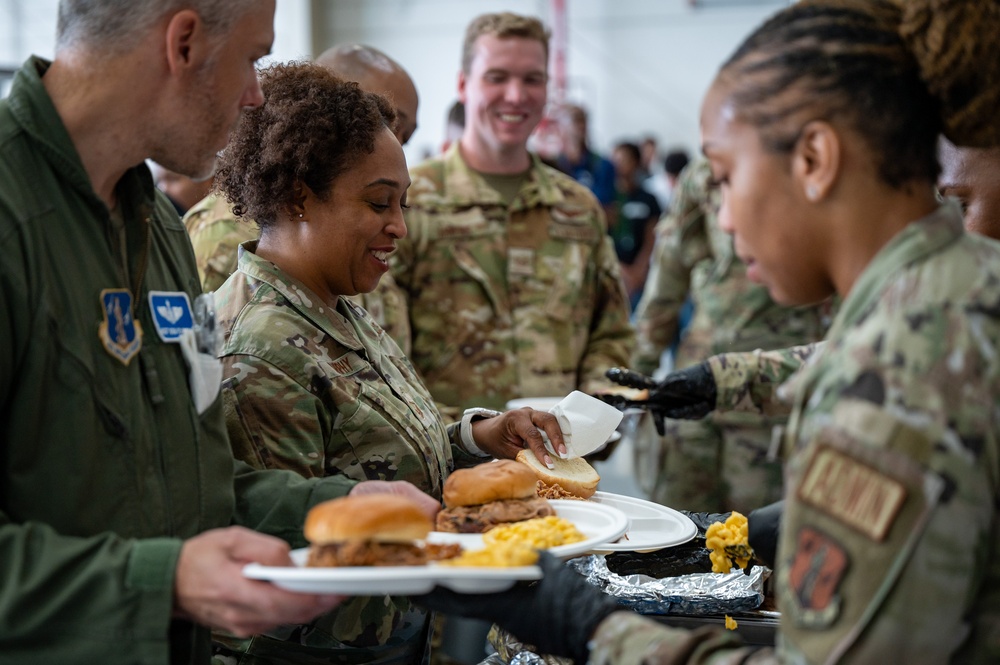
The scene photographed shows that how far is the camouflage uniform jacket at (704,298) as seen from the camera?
3982 millimetres

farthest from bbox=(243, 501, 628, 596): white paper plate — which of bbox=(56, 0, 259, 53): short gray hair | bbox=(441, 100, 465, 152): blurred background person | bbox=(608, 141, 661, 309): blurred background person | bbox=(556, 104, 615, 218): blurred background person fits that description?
bbox=(556, 104, 615, 218): blurred background person

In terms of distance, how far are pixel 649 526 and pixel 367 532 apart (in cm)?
83

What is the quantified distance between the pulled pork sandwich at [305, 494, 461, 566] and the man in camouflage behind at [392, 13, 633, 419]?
1953 millimetres

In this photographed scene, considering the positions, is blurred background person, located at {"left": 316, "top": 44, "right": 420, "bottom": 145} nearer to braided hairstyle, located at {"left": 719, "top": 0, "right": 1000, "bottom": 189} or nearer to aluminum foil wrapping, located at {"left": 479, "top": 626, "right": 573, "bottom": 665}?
aluminum foil wrapping, located at {"left": 479, "top": 626, "right": 573, "bottom": 665}

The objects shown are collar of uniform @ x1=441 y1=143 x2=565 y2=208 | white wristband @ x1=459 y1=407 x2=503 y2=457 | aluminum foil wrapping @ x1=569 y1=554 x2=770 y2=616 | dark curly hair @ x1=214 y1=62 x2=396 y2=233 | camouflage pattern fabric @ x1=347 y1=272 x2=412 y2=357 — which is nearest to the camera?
aluminum foil wrapping @ x1=569 y1=554 x2=770 y2=616

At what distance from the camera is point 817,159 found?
1.24 meters

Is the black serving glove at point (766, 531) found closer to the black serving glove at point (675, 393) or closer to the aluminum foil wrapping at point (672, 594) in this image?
the aluminum foil wrapping at point (672, 594)

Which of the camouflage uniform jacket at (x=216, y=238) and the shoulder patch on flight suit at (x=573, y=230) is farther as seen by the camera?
the shoulder patch on flight suit at (x=573, y=230)

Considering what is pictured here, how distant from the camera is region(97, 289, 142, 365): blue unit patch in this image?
144 cm

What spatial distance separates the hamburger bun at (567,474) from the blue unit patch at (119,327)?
0.81 metres

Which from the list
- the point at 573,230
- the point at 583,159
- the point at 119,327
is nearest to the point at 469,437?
the point at 119,327

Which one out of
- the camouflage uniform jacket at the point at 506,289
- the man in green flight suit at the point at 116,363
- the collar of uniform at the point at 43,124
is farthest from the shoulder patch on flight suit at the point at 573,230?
the collar of uniform at the point at 43,124

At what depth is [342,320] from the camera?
211cm

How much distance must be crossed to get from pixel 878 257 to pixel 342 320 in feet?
3.84
